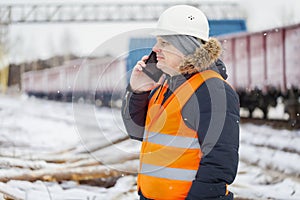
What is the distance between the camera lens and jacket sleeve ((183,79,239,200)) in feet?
5.02

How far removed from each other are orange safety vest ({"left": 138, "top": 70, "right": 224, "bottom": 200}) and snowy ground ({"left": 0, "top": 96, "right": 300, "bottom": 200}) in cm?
31

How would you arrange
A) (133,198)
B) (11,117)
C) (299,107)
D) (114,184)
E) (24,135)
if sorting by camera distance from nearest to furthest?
(133,198) < (114,184) < (299,107) < (24,135) < (11,117)

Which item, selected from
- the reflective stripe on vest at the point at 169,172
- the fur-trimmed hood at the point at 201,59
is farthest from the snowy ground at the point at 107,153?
the fur-trimmed hood at the point at 201,59

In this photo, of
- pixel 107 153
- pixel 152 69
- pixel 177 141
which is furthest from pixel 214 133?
pixel 107 153

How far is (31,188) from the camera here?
420cm

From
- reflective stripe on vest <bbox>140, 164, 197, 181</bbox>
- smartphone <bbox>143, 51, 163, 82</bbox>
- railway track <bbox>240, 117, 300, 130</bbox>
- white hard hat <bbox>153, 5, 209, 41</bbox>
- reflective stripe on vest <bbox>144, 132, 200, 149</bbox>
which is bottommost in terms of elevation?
railway track <bbox>240, 117, 300, 130</bbox>

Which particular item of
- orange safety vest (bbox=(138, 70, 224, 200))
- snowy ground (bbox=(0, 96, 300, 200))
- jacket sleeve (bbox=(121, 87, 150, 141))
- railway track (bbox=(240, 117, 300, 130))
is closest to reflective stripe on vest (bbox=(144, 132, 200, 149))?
orange safety vest (bbox=(138, 70, 224, 200))

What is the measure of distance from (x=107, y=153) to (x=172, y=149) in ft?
2.49

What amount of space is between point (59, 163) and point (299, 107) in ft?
12.6

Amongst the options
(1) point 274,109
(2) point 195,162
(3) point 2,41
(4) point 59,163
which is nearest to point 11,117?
(3) point 2,41

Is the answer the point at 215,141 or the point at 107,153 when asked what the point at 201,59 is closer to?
the point at 215,141

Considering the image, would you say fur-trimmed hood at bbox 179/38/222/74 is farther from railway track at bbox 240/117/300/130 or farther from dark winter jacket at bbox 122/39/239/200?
railway track at bbox 240/117/300/130

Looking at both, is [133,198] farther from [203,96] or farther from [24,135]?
[24,135]

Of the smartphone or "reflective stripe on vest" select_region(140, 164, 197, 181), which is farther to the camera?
the smartphone
